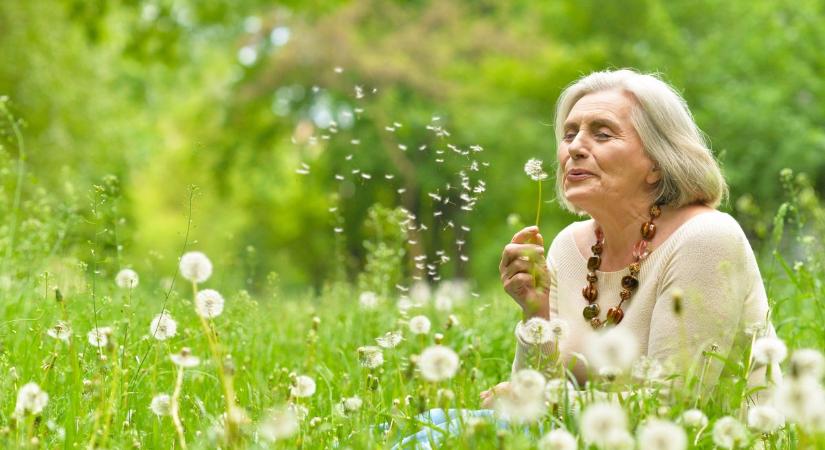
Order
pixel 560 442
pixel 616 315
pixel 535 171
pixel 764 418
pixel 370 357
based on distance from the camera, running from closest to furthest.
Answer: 1. pixel 560 442
2. pixel 764 418
3. pixel 370 357
4. pixel 535 171
5. pixel 616 315

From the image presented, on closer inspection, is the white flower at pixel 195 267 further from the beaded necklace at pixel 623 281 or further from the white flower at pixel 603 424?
the beaded necklace at pixel 623 281

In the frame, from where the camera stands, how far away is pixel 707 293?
3053 mm

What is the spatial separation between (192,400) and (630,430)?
1434mm

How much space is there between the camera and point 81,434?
8.91ft

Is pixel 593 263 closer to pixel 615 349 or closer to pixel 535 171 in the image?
pixel 535 171

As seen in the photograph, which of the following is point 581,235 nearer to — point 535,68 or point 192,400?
point 192,400

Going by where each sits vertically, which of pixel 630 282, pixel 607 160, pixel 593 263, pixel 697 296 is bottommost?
pixel 697 296

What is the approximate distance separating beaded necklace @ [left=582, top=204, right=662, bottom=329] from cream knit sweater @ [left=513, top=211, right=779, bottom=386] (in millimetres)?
23

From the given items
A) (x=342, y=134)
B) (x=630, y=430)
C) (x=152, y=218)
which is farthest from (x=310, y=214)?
(x=630, y=430)

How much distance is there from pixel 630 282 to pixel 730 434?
4.14ft

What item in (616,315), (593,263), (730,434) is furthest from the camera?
(593,263)

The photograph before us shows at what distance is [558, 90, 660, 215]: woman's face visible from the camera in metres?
3.37

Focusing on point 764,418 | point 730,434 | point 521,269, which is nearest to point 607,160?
point 521,269

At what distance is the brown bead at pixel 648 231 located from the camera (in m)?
3.37
